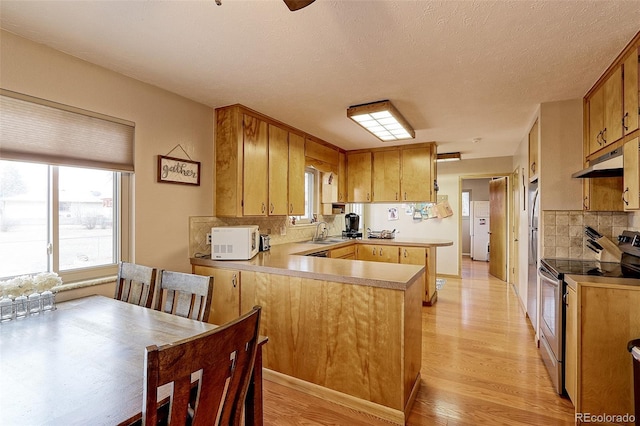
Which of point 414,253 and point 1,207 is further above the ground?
point 1,207

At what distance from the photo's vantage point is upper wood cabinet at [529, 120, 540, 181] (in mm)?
2970

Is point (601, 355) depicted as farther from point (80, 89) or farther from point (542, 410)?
point (80, 89)

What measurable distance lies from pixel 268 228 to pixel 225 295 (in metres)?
1.18

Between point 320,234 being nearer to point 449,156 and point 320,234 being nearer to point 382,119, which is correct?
point 382,119

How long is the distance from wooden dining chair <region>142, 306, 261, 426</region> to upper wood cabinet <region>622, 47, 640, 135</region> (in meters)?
2.37

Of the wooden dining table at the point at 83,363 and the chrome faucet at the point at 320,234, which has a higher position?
the chrome faucet at the point at 320,234

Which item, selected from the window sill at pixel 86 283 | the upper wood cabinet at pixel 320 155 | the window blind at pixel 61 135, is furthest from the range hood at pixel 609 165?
the window sill at pixel 86 283

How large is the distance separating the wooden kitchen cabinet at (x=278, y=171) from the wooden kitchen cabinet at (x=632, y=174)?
277 cm

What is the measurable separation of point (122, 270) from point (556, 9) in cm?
285

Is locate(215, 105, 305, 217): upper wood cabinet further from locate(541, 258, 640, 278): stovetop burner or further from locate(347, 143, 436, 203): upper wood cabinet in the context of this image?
locate(541, 258, 640, 278): stovetop burner

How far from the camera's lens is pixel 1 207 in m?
1.75

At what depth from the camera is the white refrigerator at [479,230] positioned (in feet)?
26.7

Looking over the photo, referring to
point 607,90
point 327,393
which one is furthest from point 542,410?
point 607,90

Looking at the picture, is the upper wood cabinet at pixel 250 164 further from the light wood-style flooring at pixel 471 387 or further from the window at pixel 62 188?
the light wood-style flooring at pixel 471 387
